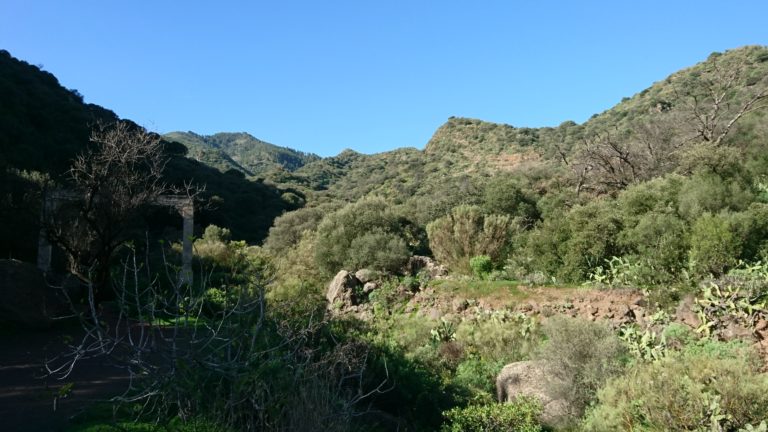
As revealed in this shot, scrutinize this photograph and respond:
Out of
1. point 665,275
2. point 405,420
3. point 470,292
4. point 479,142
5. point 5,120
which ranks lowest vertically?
point 405,420

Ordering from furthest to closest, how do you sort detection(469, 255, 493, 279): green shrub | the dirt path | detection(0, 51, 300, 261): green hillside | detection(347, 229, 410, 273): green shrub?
1. detection(347, 229, 410, 273): green shrub
2. detection(0, 51, 300, 261): green hillside
3. detection(469, 255, 493, 279): green shrub
4. the dirt path

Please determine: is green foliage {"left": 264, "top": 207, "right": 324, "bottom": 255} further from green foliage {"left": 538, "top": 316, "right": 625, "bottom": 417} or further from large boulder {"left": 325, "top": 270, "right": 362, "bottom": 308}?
green foliage {"left": 538, "top": 316, "right": 625, "bottom": 417}

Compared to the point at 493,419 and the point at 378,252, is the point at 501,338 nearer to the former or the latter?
the point at 493,419

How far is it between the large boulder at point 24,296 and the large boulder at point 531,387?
8486 mm

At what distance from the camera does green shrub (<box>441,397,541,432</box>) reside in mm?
6641

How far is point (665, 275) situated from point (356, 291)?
8.37m

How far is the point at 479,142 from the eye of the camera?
2297 inches

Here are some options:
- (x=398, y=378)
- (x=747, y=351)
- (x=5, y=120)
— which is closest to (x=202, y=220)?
(x=5, y=120)

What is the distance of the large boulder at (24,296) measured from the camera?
32.8 ft

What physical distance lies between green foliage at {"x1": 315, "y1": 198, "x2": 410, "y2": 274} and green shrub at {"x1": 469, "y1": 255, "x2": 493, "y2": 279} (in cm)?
286

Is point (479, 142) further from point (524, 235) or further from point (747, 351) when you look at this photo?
point (747, 351)

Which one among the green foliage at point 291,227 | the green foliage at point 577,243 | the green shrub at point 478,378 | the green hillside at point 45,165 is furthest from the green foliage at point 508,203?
the green shrub at point 478,378

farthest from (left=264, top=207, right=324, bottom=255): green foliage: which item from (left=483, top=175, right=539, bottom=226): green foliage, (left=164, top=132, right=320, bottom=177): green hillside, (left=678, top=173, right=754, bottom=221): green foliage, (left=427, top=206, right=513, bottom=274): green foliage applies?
(left=164, top=132, right=320, bottom=177): green hillside

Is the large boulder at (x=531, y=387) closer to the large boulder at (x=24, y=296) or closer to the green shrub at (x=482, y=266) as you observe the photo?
the green shrub at (x=482, y=266)
